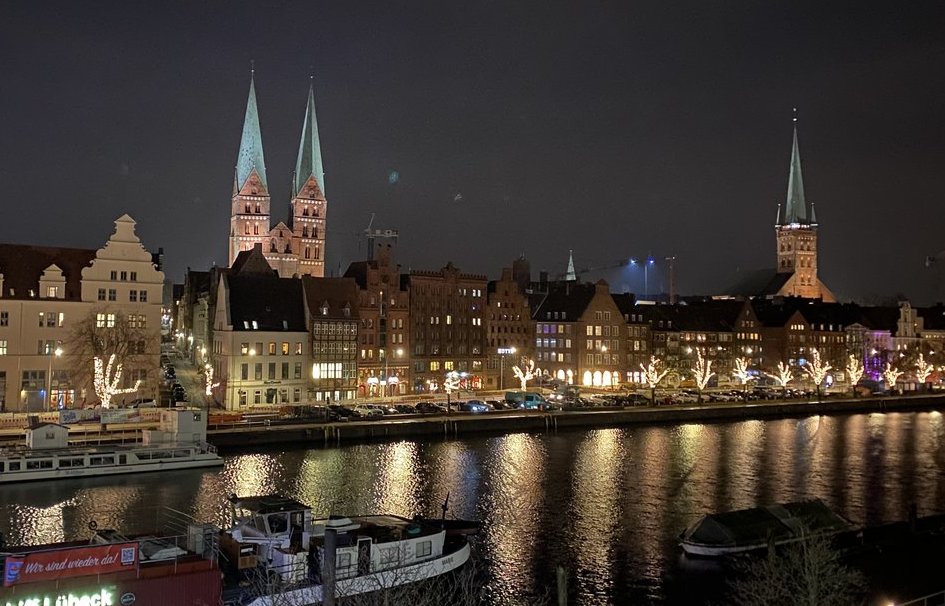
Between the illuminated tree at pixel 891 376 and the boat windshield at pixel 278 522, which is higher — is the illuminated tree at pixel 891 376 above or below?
above

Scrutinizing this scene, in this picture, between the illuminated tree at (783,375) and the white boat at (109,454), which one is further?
the illuminated tree at (783,375)

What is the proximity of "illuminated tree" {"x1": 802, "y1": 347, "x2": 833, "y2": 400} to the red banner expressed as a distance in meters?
98.9

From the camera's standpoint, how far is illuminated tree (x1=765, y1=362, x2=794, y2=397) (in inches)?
4750

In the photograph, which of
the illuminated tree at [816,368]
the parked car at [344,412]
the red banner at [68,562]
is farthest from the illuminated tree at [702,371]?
the red banner at [68,562]

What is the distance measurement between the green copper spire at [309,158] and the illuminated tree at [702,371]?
8794 cm

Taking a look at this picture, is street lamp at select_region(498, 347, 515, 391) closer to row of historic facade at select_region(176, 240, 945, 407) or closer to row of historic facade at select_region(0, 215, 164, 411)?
row of historic facade at select_region(176, 240, 945, 407)

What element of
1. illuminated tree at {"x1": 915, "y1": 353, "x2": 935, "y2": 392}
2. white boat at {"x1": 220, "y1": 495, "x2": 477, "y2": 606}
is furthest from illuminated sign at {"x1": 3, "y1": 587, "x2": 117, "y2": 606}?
illuminated tree at {"x1": 915, "y1": 353, "x2": 935, "y2": 392}

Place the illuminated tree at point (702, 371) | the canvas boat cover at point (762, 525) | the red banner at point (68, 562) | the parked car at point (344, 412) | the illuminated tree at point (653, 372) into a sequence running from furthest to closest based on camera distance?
the illuminated tree at point (702, 371)
the illuminated tree at point (653, 372)
the parked car at point (344, 412)
the canvas boat cover at point (762, 525)
the red banner at point (68, 562)

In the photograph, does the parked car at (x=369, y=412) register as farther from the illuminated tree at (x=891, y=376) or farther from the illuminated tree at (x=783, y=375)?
the illuminated tree at (x=891, y=376)

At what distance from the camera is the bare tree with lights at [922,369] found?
433 feet

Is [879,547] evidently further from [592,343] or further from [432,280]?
[592,343]

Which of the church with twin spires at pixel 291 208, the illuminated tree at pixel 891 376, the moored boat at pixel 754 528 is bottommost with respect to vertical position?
the moored boat at pixel 754 528

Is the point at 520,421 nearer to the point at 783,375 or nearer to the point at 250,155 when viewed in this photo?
the point at 783,375

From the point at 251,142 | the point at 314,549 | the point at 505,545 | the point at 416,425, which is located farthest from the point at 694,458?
the point at 251,142
